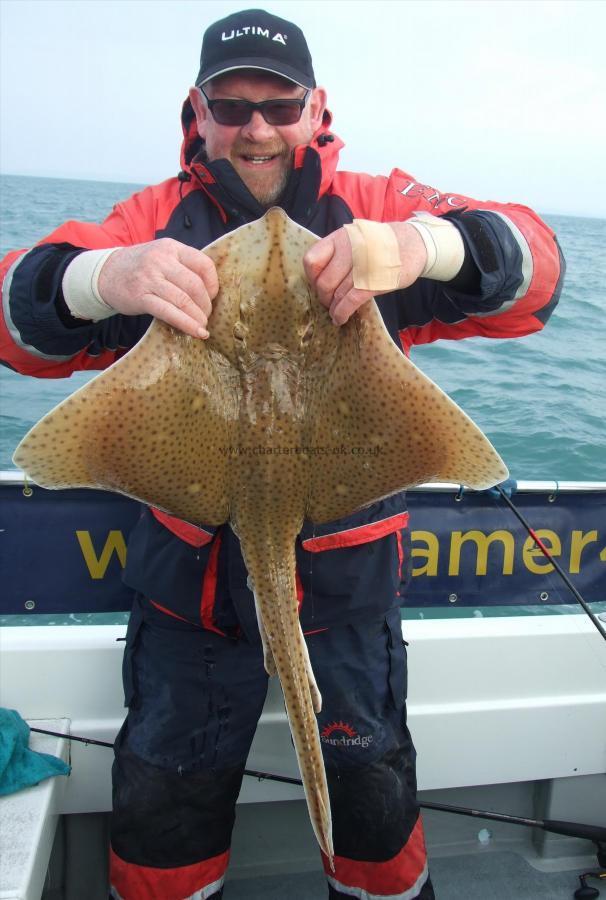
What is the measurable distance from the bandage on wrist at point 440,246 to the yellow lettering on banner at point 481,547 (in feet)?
5.98

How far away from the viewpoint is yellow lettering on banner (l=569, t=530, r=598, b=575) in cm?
387

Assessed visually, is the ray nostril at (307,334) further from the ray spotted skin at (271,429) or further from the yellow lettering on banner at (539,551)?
the yellow lettering on banner at (539,551)

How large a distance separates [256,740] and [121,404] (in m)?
1.84

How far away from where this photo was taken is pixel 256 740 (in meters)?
3.09

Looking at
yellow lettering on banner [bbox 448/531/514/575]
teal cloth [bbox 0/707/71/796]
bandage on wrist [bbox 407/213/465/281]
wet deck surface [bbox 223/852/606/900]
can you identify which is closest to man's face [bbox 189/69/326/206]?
bandage on wrist [bbox 407/213/465/281]

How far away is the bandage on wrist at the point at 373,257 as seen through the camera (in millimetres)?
1747

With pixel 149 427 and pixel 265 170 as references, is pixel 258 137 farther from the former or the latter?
pixel 149 427

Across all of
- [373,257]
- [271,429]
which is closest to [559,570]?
[271,429]

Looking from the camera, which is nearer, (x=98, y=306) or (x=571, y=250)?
(x=98, y=306)

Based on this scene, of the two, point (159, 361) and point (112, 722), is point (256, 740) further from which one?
point (159, 361)

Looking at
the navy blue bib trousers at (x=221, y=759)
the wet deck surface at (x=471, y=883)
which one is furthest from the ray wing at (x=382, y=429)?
the wet deck surface at (x=471, y=883)

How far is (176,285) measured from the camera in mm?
1775

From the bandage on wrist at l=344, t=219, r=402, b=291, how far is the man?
46 centimetres

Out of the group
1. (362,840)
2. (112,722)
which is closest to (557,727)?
(362,840)
